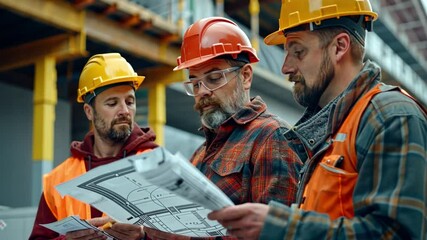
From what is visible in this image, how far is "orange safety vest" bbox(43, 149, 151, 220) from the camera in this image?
11.4 feet

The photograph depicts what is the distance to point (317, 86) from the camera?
6.50 ft

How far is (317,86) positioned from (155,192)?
628 mm

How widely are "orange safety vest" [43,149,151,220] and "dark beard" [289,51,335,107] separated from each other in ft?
5.89

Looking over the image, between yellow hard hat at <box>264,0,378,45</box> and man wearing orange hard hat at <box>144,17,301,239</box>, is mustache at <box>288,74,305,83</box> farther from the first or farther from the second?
man wearing orange hard hat at <box>144,17,301,239</box>

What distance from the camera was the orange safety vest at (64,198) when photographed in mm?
3471

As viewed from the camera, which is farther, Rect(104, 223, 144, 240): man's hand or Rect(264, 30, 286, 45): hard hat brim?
Rect(104, 223, 144, 240): man's hand

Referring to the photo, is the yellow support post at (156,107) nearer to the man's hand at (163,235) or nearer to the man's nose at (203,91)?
the man's nose at (203,91)

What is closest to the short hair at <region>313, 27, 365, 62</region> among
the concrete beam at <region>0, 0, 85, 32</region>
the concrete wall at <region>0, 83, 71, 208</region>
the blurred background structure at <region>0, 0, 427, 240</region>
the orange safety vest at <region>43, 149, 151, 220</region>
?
the orange safety vest at <region>43, 149, 151, 220</region>

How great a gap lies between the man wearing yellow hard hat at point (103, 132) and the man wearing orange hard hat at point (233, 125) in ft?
2.74

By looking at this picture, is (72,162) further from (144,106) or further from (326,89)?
(144,106)

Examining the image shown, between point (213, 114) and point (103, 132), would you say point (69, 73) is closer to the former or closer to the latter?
point (103, 132)

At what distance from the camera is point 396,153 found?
157 centimetres

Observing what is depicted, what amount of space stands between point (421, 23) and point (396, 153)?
3154cm

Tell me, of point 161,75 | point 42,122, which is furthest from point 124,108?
point 161,75
